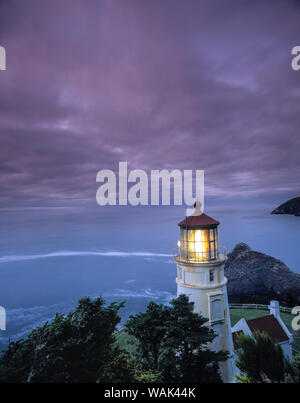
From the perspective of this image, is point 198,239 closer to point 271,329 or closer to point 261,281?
point 271,329

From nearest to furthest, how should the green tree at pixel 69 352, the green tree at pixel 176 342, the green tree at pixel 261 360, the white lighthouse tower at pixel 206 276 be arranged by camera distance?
the green tree at pixel 261 360 → the green tree at pixel 69 352 → the green tree at pixel 176 342 → the white lighthouse tower at pixel 206 276

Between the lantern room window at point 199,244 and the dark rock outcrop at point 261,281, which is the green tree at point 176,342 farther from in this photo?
the dark rock outcrop at point 261,281

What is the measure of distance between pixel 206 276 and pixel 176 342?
11.4ft

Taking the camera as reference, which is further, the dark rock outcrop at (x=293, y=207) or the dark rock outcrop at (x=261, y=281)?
the dark rock outcrop at (x=293, y=207)

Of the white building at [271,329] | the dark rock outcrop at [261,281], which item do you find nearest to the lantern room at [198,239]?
the white building at [271,329]

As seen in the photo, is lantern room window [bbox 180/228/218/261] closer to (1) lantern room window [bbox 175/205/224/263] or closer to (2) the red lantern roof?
(1) lantern room window [bbox 175/205/224/263]

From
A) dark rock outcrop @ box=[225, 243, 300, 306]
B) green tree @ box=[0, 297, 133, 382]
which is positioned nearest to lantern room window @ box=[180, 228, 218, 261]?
green tree @ box=[0, 297, 133, 382]

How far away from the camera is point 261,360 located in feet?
15.2

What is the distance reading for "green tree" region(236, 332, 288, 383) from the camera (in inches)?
176

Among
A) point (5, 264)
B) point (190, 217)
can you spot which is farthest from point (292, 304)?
point (5, 264)

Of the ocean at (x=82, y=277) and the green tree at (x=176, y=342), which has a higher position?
the green tree at (x=176, y=342)

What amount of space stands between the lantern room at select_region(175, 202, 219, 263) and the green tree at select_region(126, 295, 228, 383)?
232 cm

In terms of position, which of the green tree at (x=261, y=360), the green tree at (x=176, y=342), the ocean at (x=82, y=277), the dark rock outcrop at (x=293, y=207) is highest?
the dark rock outcrop at (x=293, y=207)

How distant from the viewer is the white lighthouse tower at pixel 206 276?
10.4 m
